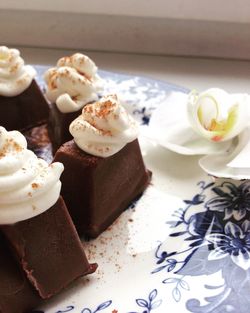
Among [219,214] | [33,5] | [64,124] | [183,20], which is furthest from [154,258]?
[33,5]

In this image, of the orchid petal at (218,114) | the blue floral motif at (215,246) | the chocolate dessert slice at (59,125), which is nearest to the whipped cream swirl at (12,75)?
the chocolate dessert slice at (59,125)

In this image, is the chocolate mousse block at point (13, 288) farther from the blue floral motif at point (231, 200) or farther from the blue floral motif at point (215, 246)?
the blue floral motif at point (231, 200)

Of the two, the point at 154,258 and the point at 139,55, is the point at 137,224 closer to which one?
the point at 154,258

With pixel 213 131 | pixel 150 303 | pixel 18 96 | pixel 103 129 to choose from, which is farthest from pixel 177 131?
pixel 150 303

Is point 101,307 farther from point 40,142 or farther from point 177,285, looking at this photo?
point 40,142

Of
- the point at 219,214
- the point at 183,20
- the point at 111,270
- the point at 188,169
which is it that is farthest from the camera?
the point at 183,20

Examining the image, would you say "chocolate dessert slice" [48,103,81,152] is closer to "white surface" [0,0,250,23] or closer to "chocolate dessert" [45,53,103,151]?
"chocolate dessert" [45,53,103,151]
